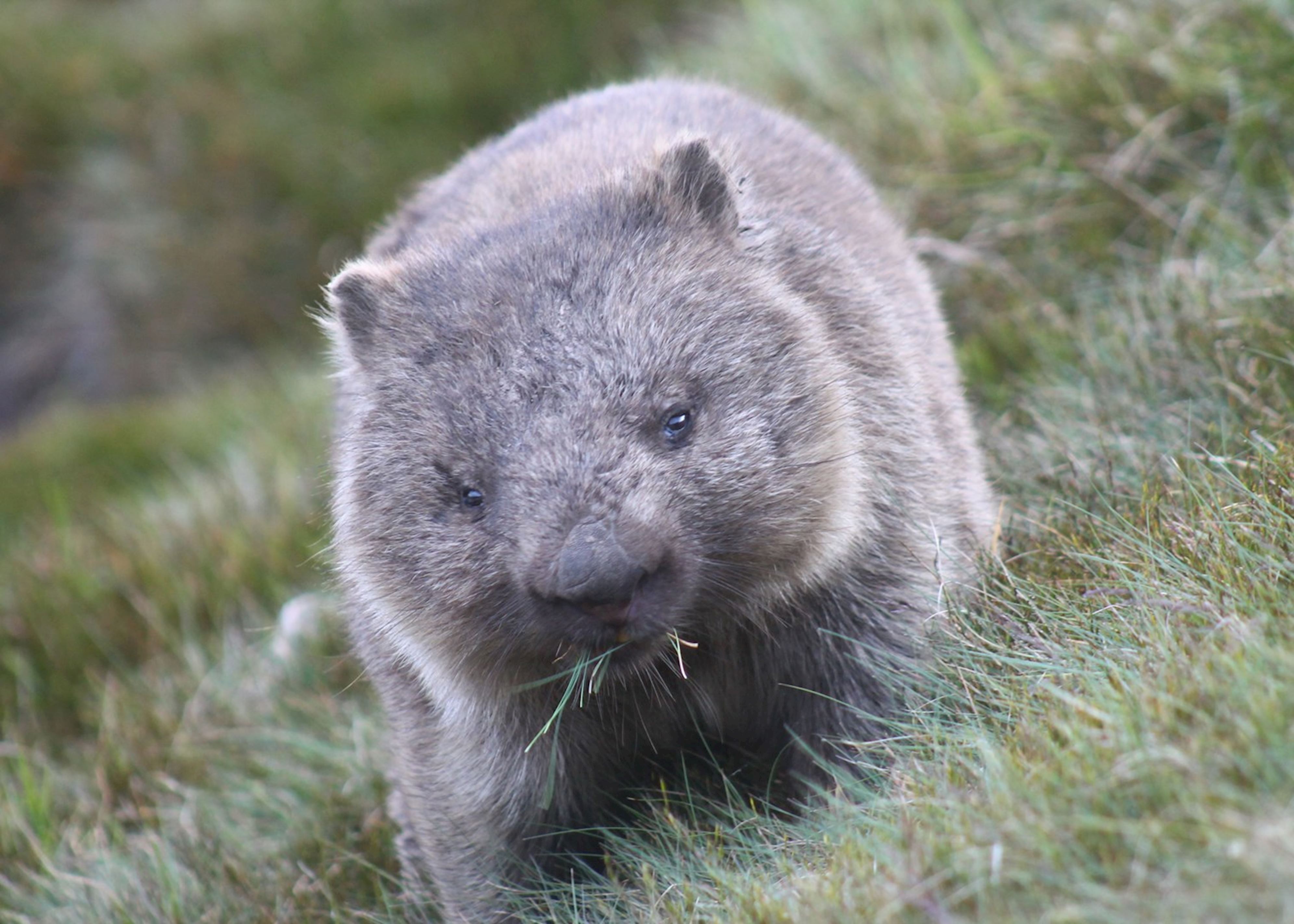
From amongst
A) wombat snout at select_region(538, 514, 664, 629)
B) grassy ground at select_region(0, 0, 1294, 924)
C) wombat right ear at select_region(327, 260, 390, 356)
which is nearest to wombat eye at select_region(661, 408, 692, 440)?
wombat snout at select_region(538, 514, 664, 629)

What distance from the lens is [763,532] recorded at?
3871mm

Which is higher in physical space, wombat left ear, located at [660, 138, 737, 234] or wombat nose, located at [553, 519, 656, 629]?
wombat left ear, located at [660, 138, 737, 234]

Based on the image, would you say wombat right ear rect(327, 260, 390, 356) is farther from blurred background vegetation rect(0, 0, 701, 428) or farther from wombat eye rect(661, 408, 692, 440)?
blurred background vegetation rect(0, 0, 701, 428)

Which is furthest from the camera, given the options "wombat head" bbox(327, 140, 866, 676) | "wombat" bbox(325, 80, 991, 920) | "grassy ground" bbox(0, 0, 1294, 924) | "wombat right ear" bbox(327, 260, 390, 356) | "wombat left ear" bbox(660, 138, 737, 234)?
"wombat right ear" bbox(327, 260, 390, 356)

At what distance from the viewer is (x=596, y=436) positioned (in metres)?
3.72

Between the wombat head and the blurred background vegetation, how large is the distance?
764 centimetres

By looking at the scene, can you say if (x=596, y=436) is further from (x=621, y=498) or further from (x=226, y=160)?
(x=226, y=160)

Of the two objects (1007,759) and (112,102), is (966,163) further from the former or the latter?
(112,102)

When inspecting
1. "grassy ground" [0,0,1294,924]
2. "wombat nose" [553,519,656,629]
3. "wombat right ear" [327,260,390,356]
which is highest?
"wombat right ear" [327,260,390,356]

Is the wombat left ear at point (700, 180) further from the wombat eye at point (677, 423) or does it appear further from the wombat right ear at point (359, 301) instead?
the wombat right ear at point (359, 301)

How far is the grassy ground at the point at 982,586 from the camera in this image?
3035 mm

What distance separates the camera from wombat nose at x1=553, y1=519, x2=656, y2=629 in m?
3.44

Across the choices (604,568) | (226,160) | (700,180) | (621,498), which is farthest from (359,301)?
(226,160)

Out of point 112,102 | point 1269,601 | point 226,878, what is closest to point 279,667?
point 226,878
